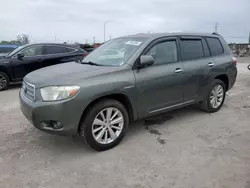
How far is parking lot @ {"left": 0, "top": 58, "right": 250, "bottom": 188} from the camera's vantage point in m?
2.75

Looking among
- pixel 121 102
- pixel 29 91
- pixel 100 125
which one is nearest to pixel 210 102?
pixel 121 102

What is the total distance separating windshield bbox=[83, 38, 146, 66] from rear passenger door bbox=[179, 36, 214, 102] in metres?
0.98

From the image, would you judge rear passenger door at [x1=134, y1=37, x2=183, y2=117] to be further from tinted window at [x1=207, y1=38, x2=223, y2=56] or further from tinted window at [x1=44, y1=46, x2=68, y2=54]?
tinted window at [x1=44, y1=46, x2=68, y2=54]

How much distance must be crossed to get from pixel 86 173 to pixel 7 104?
3984 mm

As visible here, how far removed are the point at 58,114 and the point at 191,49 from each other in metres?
2.91

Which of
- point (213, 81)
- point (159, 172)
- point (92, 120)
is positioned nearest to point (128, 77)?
point (92, 120)

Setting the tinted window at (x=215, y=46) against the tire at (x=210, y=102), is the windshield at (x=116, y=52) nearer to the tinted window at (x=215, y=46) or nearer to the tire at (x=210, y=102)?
the tinted window at (x=215, y=46)

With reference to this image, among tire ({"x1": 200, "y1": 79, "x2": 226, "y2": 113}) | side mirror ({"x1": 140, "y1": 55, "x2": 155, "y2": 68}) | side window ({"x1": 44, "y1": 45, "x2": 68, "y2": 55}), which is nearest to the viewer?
side mirror ({"x1": 140, "y1": 55, "x2": 155, "y2": 68})

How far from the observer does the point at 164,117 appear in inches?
191

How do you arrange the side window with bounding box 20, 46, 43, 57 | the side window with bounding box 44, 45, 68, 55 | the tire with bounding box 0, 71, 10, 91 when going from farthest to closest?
1. the side window with bounding box 44, 45, 68, 55
2. the side window with bounding box 20, 46, 43, 57
3. the tire with bounding box 0, 71, 10, 91

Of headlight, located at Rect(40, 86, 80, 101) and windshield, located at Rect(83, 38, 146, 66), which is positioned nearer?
headlight, located at Rect(40, 86, 80, 101)

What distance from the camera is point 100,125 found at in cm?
336

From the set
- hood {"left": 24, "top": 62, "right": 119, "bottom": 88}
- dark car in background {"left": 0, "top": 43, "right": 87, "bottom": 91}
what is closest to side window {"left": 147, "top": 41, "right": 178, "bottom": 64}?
hood {"left": 24, "top": 62, "right": 119, "bottom": 88}

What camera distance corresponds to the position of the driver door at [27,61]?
311 inches
